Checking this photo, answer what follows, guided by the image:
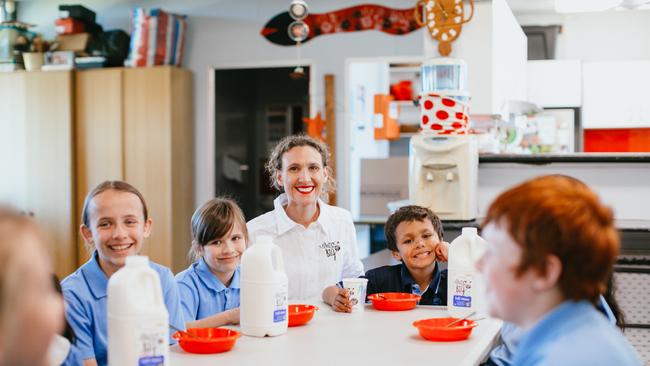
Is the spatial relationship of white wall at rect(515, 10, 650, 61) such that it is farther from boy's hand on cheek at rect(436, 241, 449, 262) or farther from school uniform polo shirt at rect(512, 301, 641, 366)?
school uniform polo shirt at rect(512, 301, 641, 366)

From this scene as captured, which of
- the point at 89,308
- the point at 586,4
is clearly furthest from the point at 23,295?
the point at 586,4

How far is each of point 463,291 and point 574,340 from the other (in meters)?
0.94

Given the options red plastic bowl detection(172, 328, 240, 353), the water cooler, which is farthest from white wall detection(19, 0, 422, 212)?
red plastic bowl detection(172, 328, 240, 353)

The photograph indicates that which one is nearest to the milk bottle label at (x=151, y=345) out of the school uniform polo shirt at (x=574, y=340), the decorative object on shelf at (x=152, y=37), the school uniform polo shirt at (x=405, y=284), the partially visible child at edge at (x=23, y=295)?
the partially visible child at edge at (x=23, y=295)

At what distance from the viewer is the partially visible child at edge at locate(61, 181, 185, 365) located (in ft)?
5.73

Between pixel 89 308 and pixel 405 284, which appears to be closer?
pixel 89 308

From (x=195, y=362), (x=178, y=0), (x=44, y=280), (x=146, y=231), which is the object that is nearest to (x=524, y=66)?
(x=178, y=0)

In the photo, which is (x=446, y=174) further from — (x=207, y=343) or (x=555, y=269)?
(x=555, y=269)

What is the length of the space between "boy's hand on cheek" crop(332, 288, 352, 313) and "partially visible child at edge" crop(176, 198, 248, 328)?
1.17 ft

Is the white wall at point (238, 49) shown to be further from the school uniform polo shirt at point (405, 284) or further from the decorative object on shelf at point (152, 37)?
the school uniform polo shirt at point (405, 284)

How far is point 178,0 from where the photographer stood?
6.55 meters

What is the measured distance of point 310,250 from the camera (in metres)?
2.85

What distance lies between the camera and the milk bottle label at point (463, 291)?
204 cm

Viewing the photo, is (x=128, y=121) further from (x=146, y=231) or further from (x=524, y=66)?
(x=146, y=231)
